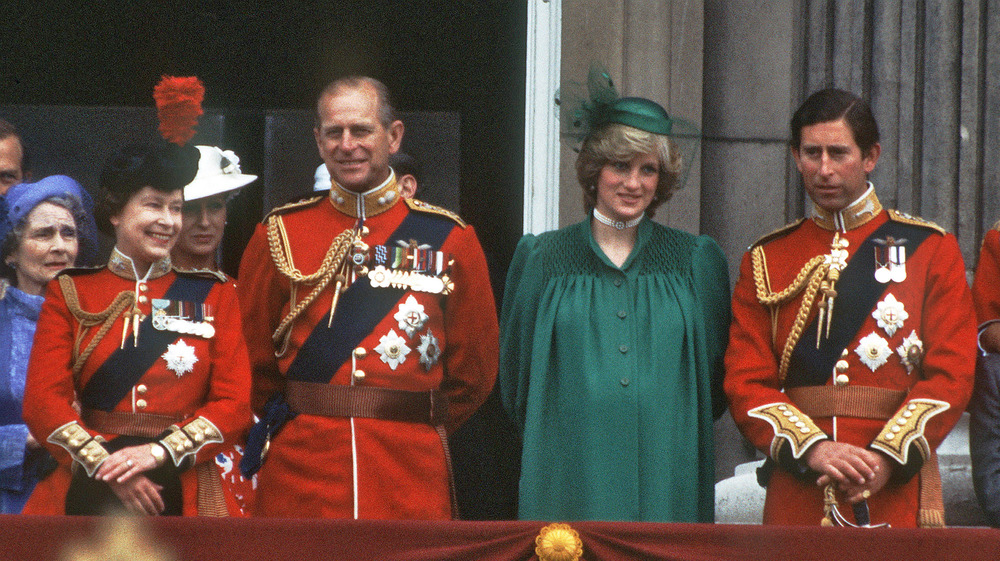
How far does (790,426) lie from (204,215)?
204 cm

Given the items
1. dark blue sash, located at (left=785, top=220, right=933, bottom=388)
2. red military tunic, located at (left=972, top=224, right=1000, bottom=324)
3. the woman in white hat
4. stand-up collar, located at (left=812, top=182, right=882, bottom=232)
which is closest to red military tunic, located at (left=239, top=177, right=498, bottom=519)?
the woman in white hat

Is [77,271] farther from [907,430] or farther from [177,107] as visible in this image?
[907,430]

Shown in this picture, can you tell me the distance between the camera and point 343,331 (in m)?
3.61

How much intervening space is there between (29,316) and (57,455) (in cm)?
64

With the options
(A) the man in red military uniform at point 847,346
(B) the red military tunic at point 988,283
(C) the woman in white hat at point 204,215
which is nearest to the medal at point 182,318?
(C) the woman in white hat at point 204,215

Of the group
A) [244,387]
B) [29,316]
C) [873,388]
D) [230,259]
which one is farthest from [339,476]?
[230,259]

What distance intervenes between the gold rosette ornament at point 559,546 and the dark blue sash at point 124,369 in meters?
1.17

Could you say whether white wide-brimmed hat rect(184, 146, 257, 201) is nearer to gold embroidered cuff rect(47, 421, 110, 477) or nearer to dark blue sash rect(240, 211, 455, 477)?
dark blue sash rect(240, 211, 455, 477)

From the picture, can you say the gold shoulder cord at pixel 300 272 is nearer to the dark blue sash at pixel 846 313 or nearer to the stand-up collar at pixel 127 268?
the stand-up collar at pixel 127 268

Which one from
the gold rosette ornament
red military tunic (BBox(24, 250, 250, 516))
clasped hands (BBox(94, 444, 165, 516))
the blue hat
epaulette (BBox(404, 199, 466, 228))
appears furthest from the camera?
the blue hat

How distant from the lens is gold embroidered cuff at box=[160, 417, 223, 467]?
10.8 feet

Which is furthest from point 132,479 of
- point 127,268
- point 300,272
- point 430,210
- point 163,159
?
point 430,210

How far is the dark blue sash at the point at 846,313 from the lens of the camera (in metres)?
3.50

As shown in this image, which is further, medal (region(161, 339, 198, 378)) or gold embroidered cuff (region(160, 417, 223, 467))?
medal (region(161, 339, 198, 378))
